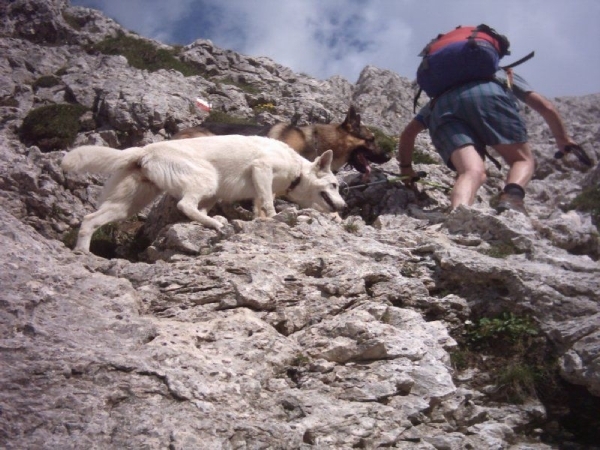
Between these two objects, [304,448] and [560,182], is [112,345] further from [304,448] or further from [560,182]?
[560,182]

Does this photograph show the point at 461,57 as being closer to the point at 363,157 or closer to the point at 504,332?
the point at 363,157

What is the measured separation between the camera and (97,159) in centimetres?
681

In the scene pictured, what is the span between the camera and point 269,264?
546 centimetres

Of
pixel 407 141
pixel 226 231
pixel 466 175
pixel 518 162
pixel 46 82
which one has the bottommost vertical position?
pixel 226 231

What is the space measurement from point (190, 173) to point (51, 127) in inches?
228

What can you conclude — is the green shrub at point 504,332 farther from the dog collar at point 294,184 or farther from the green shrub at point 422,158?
the green shrub at point 422,158

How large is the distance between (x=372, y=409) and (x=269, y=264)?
193 centimetres

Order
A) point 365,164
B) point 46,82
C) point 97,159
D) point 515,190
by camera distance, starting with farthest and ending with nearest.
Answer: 1. point 46,82
2. point 365,164
3. point 515,190
4. point 97,159

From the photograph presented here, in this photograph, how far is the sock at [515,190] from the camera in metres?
8.05

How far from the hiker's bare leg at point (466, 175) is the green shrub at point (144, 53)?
12261 mm

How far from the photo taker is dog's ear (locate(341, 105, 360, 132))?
12547 mm

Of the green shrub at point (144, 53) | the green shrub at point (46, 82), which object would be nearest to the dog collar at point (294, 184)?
the green shrub at point (46, 82)

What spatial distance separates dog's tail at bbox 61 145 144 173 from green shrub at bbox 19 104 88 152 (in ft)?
16.4

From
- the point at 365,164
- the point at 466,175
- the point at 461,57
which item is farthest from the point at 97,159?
the point at 365,164
